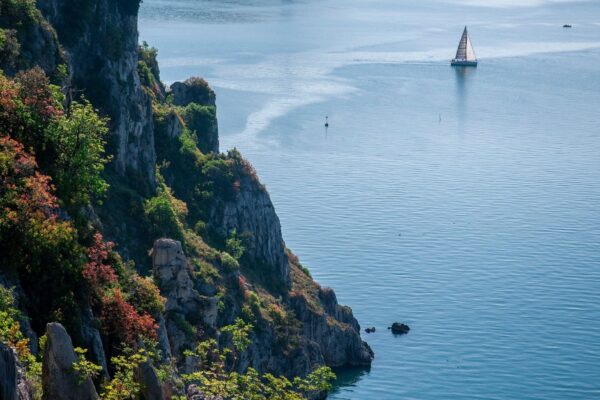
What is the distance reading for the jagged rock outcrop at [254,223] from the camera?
390 feet

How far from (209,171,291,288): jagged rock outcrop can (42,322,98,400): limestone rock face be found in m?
78.0

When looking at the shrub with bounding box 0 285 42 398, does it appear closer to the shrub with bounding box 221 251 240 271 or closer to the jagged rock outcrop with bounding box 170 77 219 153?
the shrub with bounding box 221 251 240 271

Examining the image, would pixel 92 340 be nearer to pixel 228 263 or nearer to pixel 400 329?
pixel 228 263

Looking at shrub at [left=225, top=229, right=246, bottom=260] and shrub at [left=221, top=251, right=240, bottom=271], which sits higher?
shrub at [left=221, top=251, right=240, bottom=271]

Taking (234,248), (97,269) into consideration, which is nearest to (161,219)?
(234,248)

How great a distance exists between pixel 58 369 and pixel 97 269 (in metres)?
12.9

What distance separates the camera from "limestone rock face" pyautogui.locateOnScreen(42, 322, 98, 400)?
38.7 metres

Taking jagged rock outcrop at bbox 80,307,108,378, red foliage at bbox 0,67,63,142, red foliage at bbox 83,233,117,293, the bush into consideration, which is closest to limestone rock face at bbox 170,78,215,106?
the bush

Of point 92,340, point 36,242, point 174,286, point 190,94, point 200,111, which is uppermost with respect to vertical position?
point 36,242

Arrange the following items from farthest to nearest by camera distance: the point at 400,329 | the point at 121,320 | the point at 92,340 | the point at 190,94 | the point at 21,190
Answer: the point at 190,94
the point at 400,329
the point at 121,320
the point at 21,190
the point at 92,340

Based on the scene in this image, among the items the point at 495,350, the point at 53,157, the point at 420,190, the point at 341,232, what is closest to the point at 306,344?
the point at 495,350

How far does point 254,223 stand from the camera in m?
123

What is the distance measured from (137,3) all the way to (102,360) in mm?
62747

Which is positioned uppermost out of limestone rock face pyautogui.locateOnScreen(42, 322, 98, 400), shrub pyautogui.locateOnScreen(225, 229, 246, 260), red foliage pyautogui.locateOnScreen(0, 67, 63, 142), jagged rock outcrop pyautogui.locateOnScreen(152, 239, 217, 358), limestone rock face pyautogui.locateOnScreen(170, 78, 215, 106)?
red foliage pyautogui.locateOnScreen(0, 67, 63, 142)
